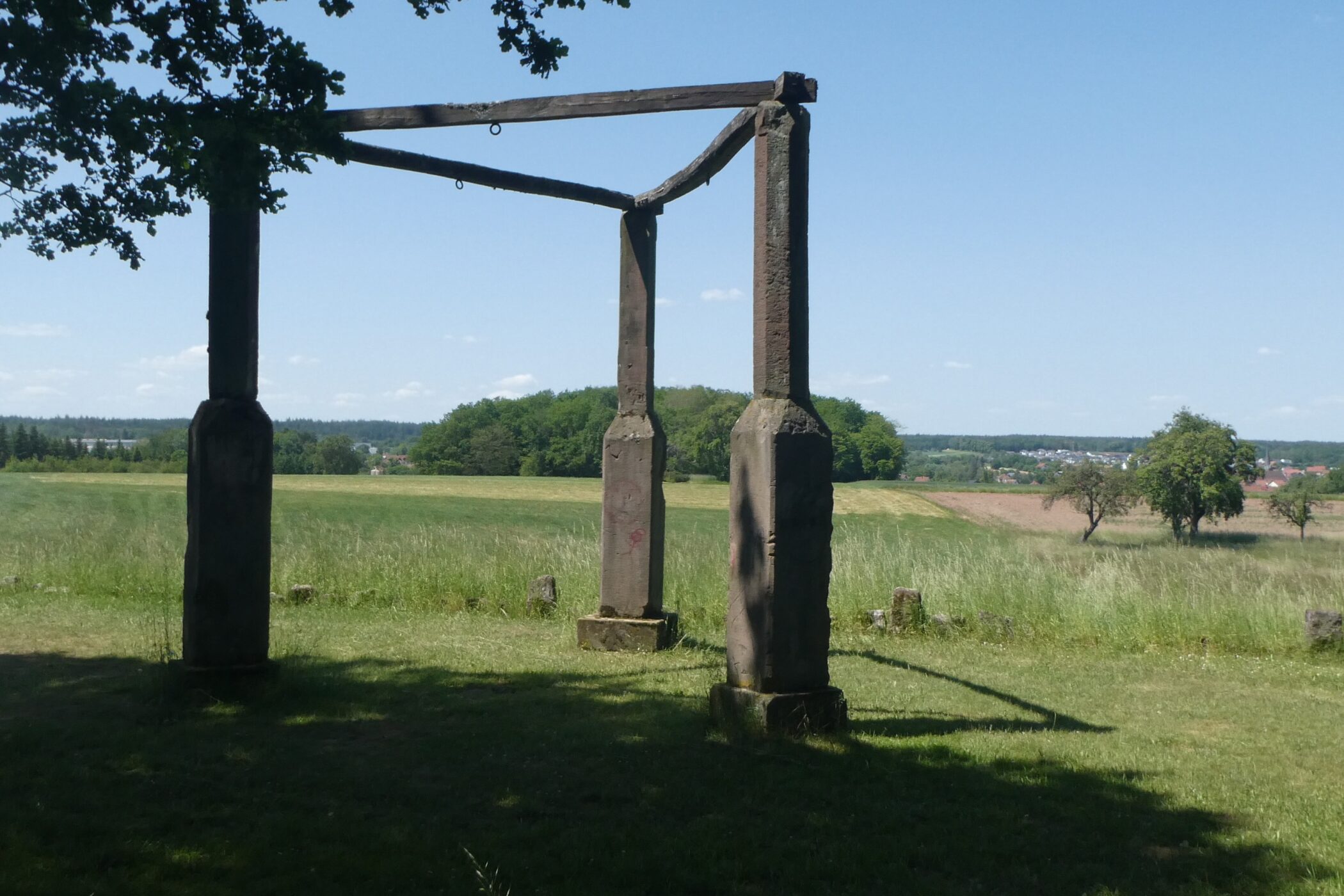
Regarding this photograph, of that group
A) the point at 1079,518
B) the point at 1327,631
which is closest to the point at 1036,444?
the point at 1079,518

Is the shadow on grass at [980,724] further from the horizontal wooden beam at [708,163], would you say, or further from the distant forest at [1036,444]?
the distant forest at [1036,444]

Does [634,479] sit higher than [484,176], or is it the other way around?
[484,176]

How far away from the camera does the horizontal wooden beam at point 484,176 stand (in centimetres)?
839

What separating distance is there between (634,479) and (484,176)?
3.08m

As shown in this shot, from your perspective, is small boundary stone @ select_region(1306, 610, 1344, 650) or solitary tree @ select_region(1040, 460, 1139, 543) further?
solitary tree @ select_region(1040, 460, 1139, 543)

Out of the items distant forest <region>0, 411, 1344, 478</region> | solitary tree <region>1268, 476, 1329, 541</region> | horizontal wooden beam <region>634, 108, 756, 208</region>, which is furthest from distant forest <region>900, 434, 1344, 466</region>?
horizontal wooden beam <region>634, 108, 756, 208</region>

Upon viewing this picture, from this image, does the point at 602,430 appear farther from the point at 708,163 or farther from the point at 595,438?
the point at 708,163

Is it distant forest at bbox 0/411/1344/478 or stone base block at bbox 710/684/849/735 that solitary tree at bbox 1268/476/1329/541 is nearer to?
distant forest at bbox 0/411/1344/478

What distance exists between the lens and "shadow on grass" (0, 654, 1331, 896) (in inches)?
174

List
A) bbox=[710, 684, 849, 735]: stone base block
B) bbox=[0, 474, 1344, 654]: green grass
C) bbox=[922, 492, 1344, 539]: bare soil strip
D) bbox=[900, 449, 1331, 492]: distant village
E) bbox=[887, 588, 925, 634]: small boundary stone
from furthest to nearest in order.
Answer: bbox=[922, 492, 1344, 539]: bare soil strip, bbox=[900, 449, 1331, 492]: distant village, bbox=[887, 588, 925, 634]: small boundary stone, bbox=[0, 474, 1344, 654]: green grass, bbox=[710, 684, 849, 735]: stone base block

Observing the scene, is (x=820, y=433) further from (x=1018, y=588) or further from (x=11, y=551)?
(x=11, y=551)

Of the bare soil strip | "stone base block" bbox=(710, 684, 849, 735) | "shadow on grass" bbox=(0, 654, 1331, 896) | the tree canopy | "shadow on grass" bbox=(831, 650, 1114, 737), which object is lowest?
the bare soil strip

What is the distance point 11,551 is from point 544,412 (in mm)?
45538

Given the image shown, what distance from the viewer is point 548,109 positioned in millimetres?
7965
